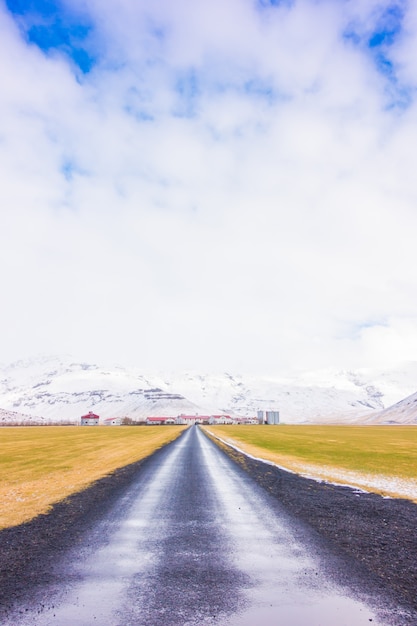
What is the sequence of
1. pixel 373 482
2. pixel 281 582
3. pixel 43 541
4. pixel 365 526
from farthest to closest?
pixel 373 482, pixel 365 526, pixel 43 541, pixel 281 582

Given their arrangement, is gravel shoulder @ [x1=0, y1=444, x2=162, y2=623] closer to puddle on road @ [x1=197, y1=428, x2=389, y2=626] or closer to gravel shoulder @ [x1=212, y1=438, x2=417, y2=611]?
puddle on road @ [x1=197, y1=428, x2=389, y2=626]

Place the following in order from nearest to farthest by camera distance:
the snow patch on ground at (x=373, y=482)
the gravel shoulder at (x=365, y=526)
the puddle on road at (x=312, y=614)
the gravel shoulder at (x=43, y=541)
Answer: the puddle on road at (x=312, y=614), the gravel shoulder at (x=43, y=541), the gravel shoulder at (x=365, y=526), the snow patch on ground at (x=373, y=482)

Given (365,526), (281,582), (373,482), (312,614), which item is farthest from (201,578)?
(373,482)

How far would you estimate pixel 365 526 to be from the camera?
41.4ft

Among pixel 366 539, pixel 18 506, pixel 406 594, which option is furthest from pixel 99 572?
pixel 18 506

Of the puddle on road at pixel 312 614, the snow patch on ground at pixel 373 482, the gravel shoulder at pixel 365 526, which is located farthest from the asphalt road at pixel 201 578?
the snow patch on ground at pixel 373 482

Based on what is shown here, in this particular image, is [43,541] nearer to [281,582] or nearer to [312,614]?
[281,582]

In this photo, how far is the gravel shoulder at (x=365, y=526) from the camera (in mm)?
8148

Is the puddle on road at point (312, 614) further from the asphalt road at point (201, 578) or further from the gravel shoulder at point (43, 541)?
the gravel shoulder at point (43, 541)

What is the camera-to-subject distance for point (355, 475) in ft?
89.8

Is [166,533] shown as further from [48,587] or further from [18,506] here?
[18,506]

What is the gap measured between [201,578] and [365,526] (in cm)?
714

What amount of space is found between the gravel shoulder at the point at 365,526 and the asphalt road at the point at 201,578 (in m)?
0.53

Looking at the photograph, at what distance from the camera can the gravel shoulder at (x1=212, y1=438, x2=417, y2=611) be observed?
815 centimetres
